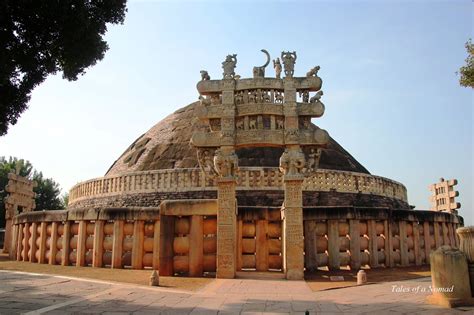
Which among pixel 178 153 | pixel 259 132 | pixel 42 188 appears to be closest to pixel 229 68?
pixel 259 132

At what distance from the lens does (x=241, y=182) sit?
15.9 metres

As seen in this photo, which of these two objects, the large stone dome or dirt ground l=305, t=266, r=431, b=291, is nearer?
dirt ground l=305, t=266, r=431, b=291

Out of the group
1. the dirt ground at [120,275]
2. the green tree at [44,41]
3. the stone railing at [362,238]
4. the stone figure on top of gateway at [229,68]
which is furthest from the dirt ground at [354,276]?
the green tree at [44,41]

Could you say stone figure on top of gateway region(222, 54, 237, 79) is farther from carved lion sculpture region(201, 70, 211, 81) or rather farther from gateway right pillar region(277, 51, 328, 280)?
gateway right pillar region(277, 51, 328, 280)

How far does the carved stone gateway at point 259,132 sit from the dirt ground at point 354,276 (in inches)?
28.6

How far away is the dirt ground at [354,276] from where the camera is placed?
7.14 meters

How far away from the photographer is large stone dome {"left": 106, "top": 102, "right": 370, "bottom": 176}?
19.1 m

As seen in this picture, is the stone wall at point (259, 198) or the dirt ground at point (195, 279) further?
the stone wall at point (259, 198)

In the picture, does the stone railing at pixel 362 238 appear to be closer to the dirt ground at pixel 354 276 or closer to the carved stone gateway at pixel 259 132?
the dirt ground at pixel 354 276

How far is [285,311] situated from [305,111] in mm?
4663

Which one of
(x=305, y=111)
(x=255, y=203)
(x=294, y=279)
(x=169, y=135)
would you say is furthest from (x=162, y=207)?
(x=169, y=135)

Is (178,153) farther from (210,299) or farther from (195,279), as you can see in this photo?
(210,299)

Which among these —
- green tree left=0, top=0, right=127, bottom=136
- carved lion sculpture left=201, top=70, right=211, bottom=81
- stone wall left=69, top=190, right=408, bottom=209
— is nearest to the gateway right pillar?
carved lion sculpture left=201, top=70, right=211, bottom=81

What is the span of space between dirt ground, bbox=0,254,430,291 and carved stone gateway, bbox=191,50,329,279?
2.38 feet
